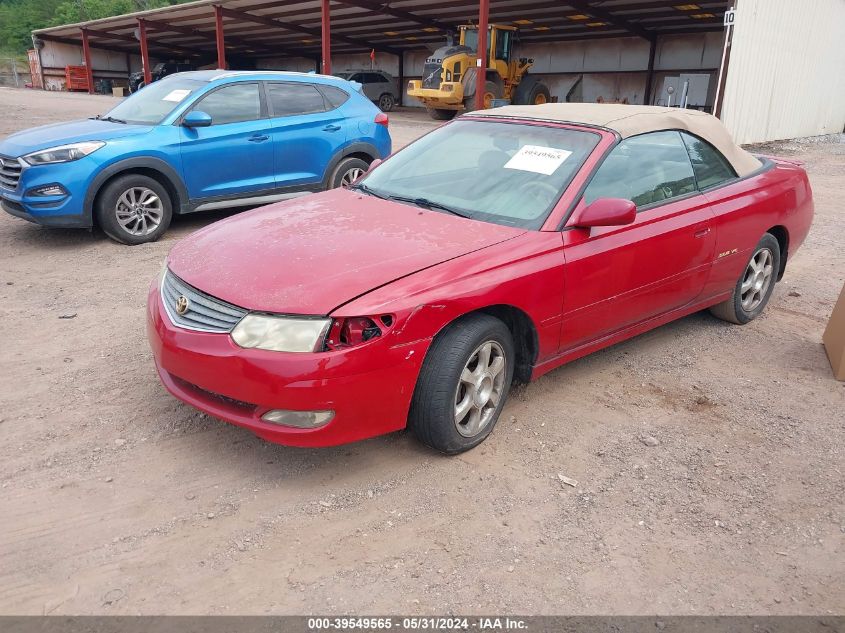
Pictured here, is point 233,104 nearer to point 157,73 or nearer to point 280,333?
point 280,333

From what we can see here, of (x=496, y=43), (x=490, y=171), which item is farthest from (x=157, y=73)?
(x=490, y=171)

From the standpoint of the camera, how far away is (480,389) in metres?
3.23

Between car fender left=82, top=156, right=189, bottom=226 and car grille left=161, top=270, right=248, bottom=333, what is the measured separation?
368 centimetres

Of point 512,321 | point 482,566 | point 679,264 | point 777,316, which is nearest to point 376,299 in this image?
point 512,321

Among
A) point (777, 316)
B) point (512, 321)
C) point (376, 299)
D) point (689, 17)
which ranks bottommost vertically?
point (777, 316)

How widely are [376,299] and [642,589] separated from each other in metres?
1.50

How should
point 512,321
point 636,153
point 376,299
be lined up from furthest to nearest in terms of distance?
point 636,153 < point 512,321 < point 376,299

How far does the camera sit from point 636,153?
3.95 meters

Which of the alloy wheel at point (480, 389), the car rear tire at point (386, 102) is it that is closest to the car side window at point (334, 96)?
the alloy wheel at point (480, 389)

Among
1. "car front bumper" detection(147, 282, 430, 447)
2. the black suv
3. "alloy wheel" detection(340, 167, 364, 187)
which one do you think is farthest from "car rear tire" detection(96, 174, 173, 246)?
the black suv

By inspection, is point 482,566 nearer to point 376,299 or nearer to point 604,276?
point 376,299

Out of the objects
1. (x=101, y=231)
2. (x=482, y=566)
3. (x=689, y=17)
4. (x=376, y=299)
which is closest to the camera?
(x=482, y=566)

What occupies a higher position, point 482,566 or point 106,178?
point 106,178

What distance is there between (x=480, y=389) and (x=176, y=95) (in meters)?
5.54
